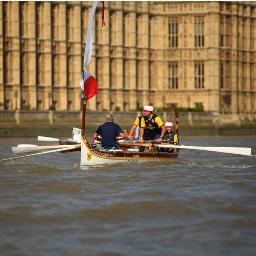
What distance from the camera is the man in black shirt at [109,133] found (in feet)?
84.2

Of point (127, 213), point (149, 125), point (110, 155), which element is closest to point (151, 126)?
point (149, 125)

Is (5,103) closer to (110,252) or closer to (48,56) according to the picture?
(48,56)

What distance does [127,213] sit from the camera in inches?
617

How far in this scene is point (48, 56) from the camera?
72062 millimetres

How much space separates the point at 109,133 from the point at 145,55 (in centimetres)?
5563

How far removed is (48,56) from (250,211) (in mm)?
57410

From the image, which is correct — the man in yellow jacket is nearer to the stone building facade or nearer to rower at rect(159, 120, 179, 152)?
rower at rect(159, 120, 179, 152)

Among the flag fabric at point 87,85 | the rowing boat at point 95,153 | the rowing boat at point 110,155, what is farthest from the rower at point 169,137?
the flag fabric at point 87,85

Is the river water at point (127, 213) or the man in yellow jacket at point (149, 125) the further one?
the man in yellow jacket at point (149, 125)

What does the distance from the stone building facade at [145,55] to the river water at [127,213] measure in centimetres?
4852

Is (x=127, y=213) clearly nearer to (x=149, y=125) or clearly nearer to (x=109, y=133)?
(x=109, y=133)

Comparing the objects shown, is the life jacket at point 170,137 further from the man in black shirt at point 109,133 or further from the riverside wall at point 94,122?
the riverside wall at point 94,122

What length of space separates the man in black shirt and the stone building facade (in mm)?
45467

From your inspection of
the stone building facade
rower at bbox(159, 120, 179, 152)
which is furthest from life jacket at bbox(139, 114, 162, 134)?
the stone building facade
